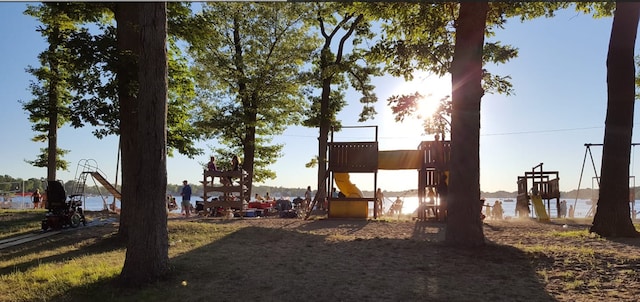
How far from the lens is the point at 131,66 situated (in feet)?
37.4

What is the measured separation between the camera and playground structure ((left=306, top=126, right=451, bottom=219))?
1802 centimetres

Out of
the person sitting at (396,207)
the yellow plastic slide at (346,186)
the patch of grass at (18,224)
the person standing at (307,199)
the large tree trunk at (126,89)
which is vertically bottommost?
the patch of grass at (18,224)

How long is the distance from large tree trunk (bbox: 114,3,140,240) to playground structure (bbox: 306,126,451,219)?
8431mm

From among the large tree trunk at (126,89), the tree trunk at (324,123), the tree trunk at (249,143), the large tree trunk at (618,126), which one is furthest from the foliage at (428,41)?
the tree trunk at (249,143)

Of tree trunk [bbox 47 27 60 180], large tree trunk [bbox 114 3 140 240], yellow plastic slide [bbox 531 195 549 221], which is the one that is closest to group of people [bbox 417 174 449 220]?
yellow plastic slide [bbox 531 195 549 221]

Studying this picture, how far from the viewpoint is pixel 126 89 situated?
11.5 meters

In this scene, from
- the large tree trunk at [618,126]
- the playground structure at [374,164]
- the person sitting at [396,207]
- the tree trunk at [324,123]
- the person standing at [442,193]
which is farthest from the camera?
the person sitting at [396,207]

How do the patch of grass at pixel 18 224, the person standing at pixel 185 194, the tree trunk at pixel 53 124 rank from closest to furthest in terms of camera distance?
the patch of grass at pixel 18 224 < the person standing at pixel 185 194 < the tree trunk at pixel 53 124

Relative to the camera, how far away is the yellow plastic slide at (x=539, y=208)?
20.2 m

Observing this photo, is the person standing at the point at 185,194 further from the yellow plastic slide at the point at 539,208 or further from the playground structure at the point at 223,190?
the yellow plastic slide at the point at 539,208

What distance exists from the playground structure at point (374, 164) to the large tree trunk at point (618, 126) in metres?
6.06

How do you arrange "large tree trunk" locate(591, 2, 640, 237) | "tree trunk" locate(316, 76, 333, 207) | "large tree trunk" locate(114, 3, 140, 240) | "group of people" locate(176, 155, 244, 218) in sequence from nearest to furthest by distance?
"large tree trunk" locate(114, 3, 140, 240), "large tree trunk" locate(591, 2, 640, 237), "group of people" locate(176, 155, 244, 218), "tree trunk" locate(316, 76, 333, 207)

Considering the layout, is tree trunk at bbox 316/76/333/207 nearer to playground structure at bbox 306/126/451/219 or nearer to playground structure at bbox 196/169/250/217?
playground structure at bbox 306/126/451/219

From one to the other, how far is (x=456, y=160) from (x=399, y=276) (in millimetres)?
3161
